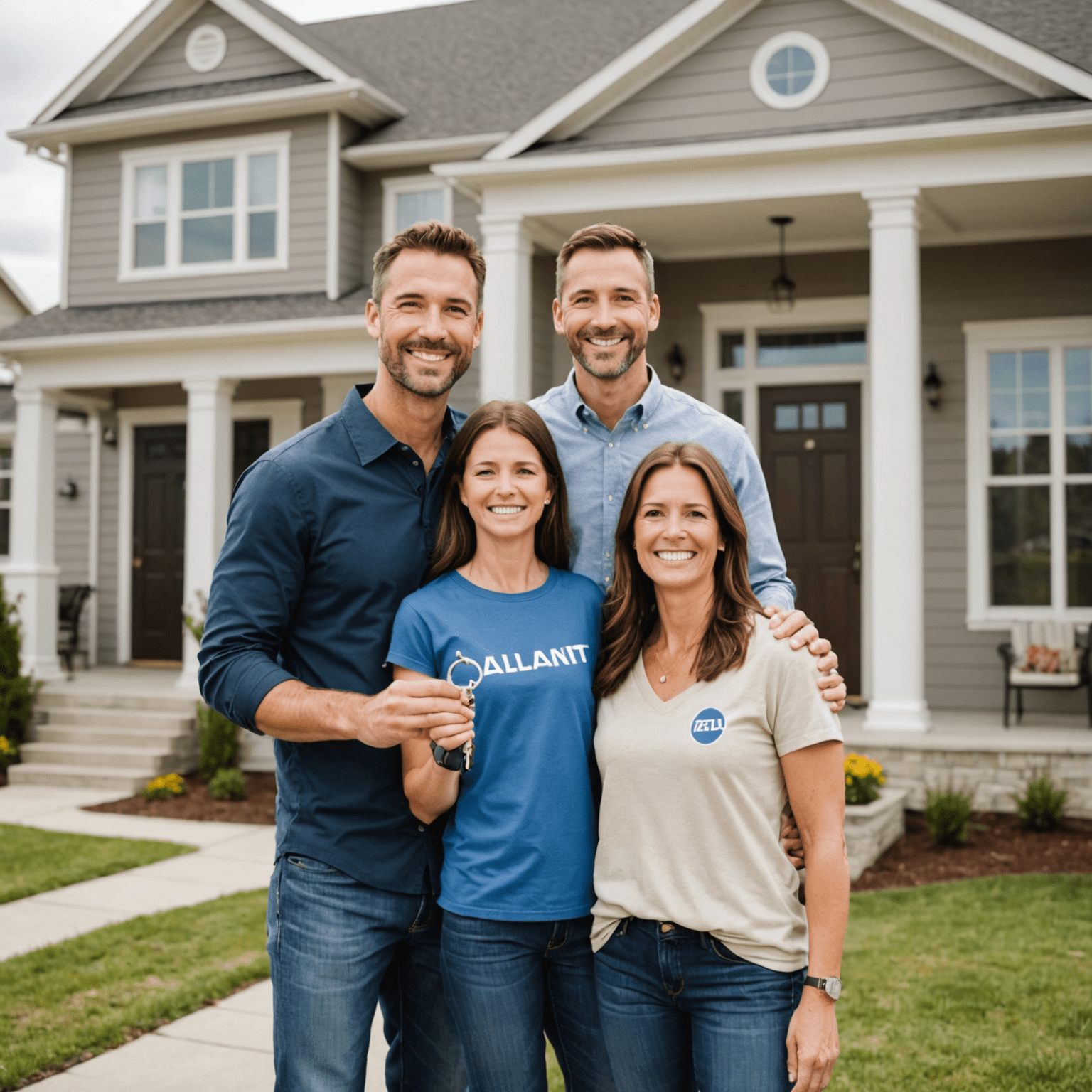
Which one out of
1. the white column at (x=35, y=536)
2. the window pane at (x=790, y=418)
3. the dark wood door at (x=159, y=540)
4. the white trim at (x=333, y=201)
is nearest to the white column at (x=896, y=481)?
the window pane at (x=790, y=418)

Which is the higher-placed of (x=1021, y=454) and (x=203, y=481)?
(x=1021, y=454)

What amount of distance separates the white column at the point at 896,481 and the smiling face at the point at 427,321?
6.06 meters

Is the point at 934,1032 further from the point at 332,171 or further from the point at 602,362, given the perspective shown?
the point at 332,171

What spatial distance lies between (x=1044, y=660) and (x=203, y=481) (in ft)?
A: 23.9

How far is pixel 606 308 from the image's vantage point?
2.67m

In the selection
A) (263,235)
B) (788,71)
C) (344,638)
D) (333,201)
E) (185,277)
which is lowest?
(344,638)

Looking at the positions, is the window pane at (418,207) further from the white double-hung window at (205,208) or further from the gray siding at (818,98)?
the gray siding at (818,98)

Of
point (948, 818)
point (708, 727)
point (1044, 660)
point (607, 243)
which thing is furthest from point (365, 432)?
point (1044, 660)

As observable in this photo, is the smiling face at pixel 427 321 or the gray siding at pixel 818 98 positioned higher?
the gray siding at pixel 818 98

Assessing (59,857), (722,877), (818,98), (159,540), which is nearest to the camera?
(722,877)

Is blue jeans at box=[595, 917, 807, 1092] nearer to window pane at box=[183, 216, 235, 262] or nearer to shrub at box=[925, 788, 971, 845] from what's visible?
shrub at box=[925, 788, 971, 845]

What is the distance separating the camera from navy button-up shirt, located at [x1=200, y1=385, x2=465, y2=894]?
2.35m

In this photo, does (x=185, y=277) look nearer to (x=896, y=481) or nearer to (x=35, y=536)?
(x=35, y=536)

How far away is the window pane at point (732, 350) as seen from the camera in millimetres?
10492
